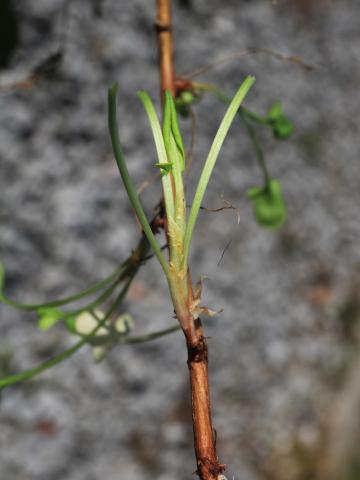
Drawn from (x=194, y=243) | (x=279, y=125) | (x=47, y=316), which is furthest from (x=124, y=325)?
(x=194, y=243)

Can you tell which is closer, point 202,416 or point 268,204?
point 202,416

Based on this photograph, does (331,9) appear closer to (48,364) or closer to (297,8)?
(297,8)

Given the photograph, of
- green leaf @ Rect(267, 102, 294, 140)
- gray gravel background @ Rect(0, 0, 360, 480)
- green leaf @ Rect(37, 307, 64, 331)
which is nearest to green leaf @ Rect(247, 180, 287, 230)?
green leaf @ Rect(267, 102, 294, 140)

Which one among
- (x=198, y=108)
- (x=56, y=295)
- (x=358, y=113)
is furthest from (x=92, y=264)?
(x=358, y=113)

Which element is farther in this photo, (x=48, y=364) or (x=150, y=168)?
(x=150, y=168)

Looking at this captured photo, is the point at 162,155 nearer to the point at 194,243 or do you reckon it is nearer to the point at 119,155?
the point at 119,155

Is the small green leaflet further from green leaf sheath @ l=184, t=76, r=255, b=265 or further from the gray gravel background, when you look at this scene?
the gray gravel background
